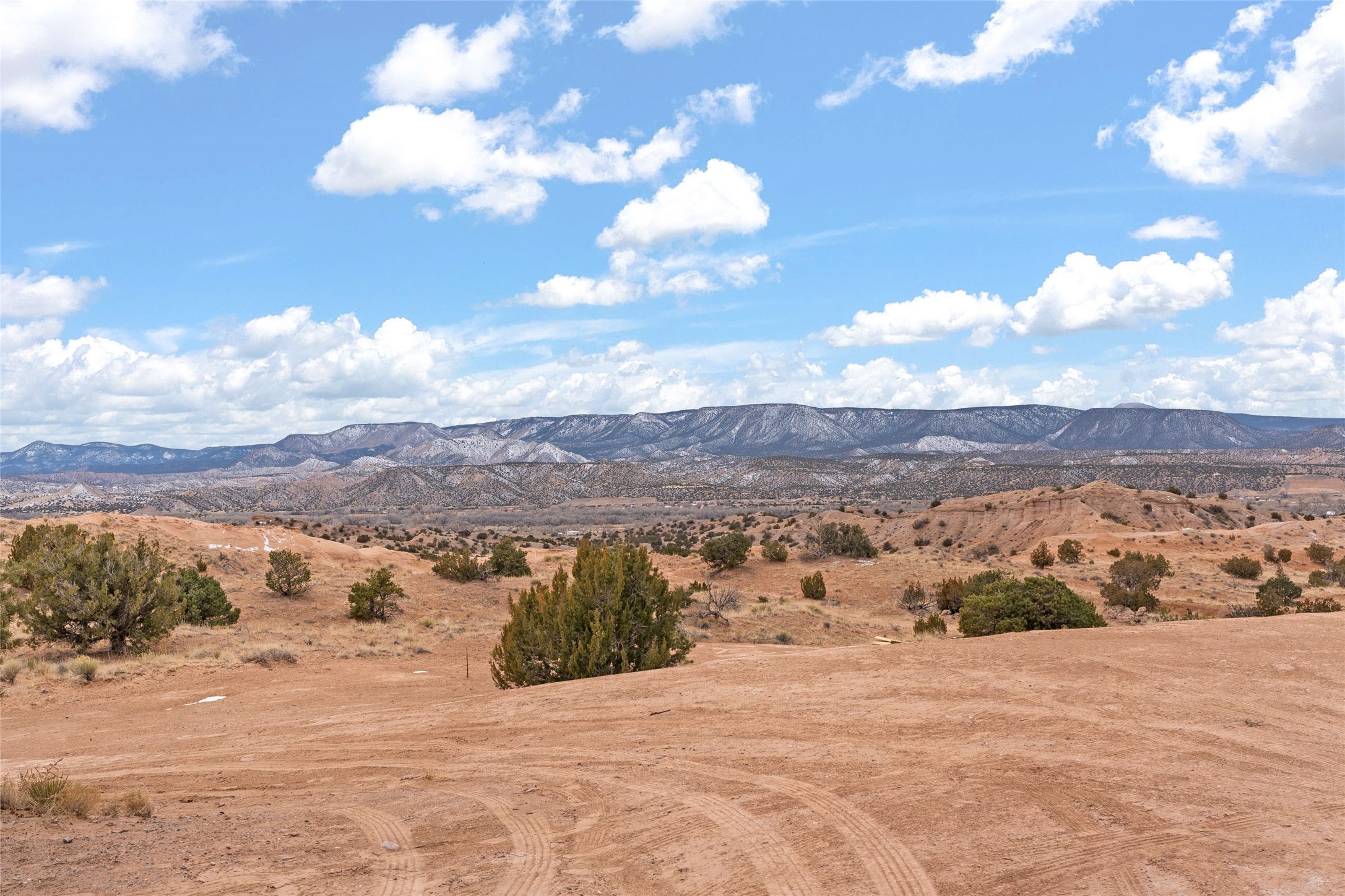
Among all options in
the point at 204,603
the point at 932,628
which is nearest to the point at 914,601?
the point at 932,628

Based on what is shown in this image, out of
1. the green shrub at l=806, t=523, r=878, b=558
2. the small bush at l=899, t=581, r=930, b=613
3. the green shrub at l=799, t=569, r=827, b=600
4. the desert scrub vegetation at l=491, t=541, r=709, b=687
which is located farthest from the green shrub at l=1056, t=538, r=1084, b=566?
the desert scrub vegetation at l=491, t=541, r=709, b=687

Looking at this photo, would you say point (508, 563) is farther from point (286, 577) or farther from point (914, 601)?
point (914, 601)

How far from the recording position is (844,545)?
47156mm

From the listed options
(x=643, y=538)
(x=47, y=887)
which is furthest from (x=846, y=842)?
(x=643, y=538)

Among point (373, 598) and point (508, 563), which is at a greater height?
point (373, 598)

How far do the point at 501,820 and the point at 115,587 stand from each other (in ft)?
54.8

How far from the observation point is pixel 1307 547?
44625mm

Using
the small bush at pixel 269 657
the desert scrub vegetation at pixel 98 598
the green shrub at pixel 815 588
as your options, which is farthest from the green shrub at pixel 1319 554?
the desert scrub vegetation at pixel 98 598

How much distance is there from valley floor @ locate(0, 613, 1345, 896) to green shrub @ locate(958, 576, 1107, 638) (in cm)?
504

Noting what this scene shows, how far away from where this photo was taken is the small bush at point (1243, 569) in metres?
38.5

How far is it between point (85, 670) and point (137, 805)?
38.1 ft

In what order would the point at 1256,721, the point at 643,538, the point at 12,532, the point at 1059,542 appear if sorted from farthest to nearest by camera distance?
1. the point at 643,538
2. the point at 1059,542
3. the point at 12,532
4. the point at 1256,721

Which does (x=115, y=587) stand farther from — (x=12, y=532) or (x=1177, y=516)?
(x=1177, y=516)

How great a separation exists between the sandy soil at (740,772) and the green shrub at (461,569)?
18.3 m
